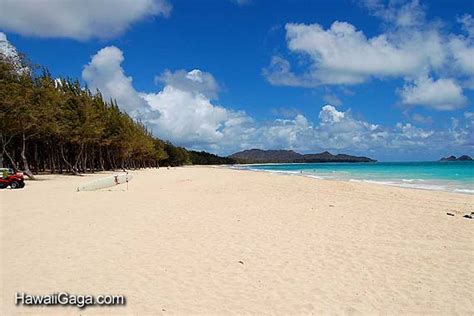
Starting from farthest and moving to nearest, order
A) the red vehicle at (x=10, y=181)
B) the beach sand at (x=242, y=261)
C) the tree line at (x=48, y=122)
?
the tree line at (x=48, y=122) → the red vehicle at (x=10, y=181) → the beach sand at (x=242, y=261)

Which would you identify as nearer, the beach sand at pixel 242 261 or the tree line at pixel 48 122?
the beach sand at pixel 242 261

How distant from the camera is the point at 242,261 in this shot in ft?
24.0

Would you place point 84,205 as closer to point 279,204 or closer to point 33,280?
point 279,204

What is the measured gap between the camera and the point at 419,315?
5.27 metres

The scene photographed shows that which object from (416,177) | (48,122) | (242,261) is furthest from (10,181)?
(416,177)

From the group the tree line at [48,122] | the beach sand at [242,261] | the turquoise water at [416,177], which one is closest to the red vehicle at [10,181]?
the tree line at [48,122]

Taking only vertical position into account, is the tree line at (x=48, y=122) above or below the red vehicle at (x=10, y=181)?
above

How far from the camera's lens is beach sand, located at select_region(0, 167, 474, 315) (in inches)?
217

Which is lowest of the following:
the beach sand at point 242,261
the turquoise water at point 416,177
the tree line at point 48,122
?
the beach sand at point 242,261

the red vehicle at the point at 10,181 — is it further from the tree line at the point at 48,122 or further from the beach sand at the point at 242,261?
the beach sand at the point at 242,261

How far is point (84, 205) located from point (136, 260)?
867 cm

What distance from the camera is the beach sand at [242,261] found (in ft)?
18.0

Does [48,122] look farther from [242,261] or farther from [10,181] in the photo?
[242,261]

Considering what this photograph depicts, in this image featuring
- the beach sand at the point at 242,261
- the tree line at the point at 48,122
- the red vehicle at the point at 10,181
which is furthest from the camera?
the tree line at the point at 48,122
